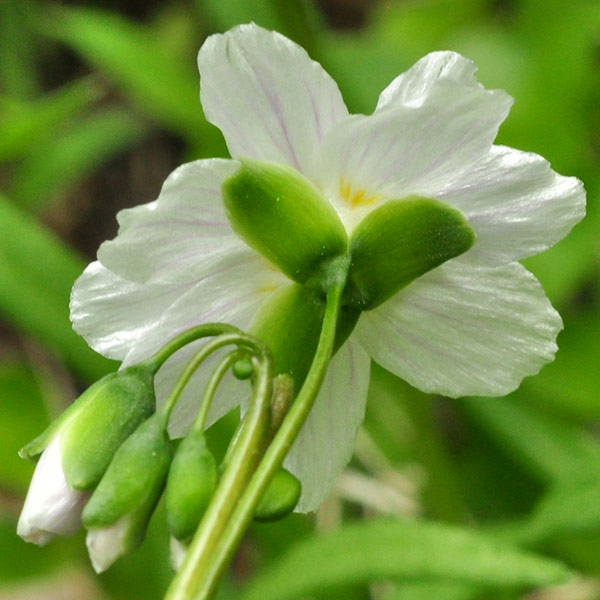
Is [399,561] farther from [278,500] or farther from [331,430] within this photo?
[278,500]

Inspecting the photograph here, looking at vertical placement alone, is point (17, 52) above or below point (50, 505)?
below

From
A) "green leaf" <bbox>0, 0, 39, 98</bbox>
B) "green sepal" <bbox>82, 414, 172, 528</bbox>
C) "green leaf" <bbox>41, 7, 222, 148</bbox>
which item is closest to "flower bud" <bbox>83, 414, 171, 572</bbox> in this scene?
"green sepal" <bbox>82, 414, 172, 528</bbox>

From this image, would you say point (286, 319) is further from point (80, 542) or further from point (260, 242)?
point (80, 542)

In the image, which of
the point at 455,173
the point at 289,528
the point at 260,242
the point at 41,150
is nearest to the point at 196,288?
the point at 260,242

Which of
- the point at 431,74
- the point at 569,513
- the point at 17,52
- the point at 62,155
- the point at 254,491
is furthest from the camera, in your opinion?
the point at 17,52

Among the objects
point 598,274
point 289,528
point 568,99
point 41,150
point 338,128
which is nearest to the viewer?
point 338,128

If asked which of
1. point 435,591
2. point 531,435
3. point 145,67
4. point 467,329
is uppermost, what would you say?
point 467,329

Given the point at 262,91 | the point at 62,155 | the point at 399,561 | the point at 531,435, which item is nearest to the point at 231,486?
the point at 262,91
